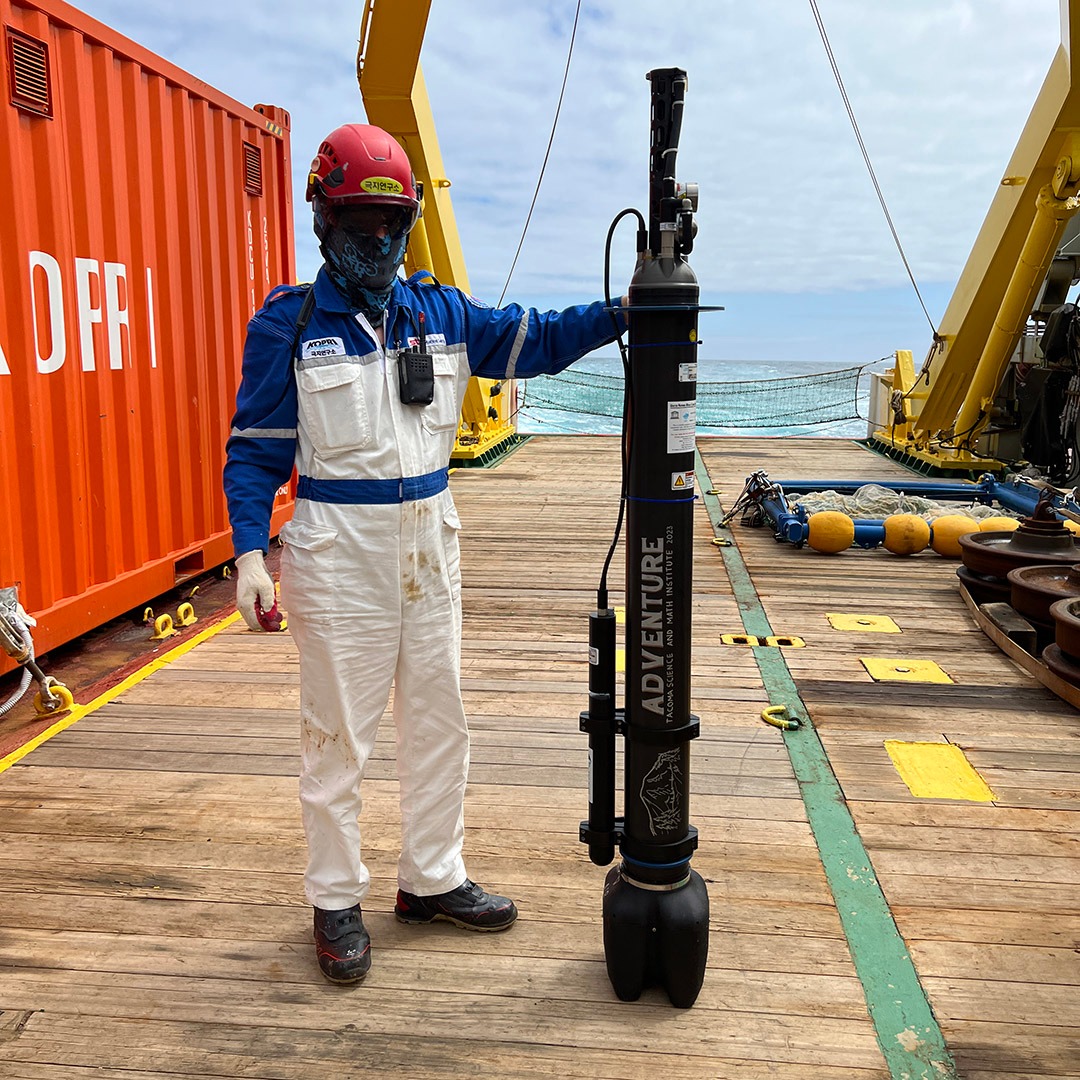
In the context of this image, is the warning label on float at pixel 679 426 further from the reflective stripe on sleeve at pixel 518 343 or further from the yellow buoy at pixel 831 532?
the yellow buoy at pixel 831 532

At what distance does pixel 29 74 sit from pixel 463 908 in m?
4.25

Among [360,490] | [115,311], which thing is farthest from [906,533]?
[360,490]

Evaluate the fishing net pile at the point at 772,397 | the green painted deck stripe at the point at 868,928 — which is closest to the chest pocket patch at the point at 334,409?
the green painted deck stripe at the point at 868,928

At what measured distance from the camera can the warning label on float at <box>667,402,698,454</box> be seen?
2.32m

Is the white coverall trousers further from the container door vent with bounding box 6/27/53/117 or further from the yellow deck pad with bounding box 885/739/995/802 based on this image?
the container door vent with bounding box 6/27/53/117

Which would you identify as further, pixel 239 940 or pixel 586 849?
pixel 586 849

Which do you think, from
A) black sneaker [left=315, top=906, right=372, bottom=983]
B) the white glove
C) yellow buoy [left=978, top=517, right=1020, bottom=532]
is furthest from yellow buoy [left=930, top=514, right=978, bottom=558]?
the white glove

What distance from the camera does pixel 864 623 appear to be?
5.88 m

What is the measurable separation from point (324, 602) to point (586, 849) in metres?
1.30

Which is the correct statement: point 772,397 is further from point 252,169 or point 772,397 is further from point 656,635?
point 656,635

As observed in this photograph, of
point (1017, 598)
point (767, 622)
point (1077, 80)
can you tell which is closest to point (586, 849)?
point (767, 622)

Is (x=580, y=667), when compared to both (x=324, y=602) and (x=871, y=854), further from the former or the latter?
(x=324, y=602)

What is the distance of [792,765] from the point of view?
3.88 meters

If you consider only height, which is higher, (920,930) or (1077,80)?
(1077,80)
